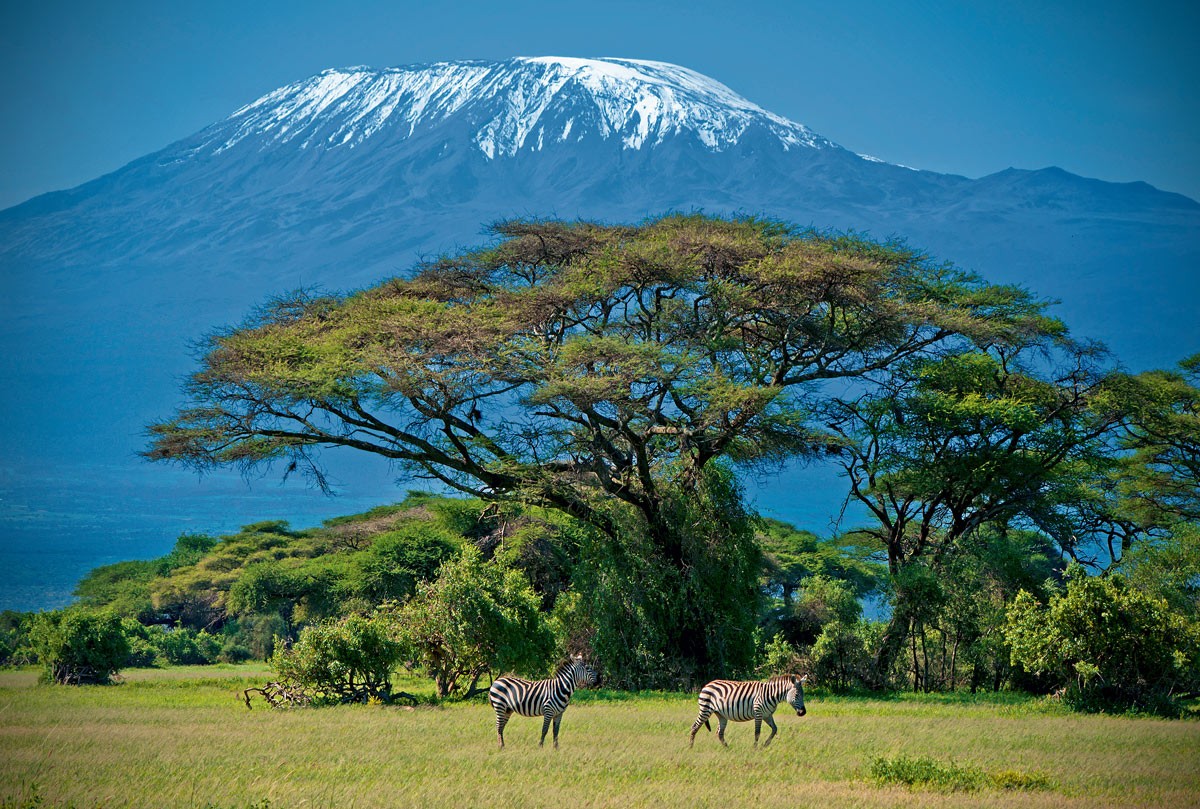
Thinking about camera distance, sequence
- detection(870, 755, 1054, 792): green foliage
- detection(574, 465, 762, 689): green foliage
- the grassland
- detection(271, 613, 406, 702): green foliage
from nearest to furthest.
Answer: the grassland, detection(870, 755, 1054, 792): green foliage, detection(271, 613, 406, 702): green foliage, detection(574, 465, 762, 689): green foliage

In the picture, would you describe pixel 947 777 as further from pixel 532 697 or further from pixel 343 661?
pixel 343 661

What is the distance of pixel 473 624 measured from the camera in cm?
1956

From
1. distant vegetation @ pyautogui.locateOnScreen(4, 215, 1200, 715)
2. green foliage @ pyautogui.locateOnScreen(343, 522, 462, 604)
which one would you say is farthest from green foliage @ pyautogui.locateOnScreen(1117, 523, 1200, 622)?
green foliage @ pyautogui.locateOnScreen(343, 522, 462, 604)

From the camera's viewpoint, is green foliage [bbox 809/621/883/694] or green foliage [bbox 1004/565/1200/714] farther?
green foliage [bbox 809/621/883/694]

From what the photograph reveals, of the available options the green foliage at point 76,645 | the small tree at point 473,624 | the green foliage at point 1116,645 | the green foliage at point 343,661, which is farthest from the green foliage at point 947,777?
the green foliage at point 76,645

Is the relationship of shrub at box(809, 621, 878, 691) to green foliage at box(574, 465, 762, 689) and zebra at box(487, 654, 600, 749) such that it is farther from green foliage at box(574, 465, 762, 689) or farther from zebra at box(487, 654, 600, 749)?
zebra at box(487, 654, 600, 749)

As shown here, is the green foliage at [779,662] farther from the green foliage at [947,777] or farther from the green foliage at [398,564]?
the green foliage at [947,777]

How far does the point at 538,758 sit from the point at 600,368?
37.6 feet

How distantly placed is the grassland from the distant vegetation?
2.61 m

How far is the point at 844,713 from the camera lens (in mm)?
18734

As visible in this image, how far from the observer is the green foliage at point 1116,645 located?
19141 mm

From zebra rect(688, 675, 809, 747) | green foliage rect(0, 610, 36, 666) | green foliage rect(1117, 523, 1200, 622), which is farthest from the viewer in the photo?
green foliage rect(0, 610, 36, 666)

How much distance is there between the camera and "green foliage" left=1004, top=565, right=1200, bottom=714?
1914cm

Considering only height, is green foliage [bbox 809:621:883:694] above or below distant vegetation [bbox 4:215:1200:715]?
below
